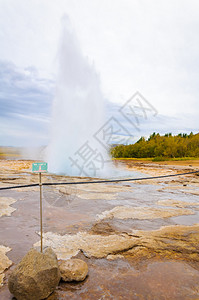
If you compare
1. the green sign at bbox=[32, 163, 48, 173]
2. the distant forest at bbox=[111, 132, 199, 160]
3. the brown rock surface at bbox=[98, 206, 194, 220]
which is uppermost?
the distant forest at bbox=[111, 132, 199, 160]

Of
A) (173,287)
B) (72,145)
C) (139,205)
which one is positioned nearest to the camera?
(173,287)

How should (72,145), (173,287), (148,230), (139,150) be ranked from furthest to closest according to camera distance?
(139,150)
(72,145)
(148,230)
(173,287)

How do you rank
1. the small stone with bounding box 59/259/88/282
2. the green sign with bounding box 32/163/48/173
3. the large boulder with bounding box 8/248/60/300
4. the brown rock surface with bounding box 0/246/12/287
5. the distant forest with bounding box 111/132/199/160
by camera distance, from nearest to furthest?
1. the large boulder with bounding box 8/248/60/300
2. the small stone with bounding box 59/259/88/282
3. the brown rock surface with bounding box 0/246/12/287
4. the green sign with bounding box 32/163/48/173
5. the distant forest with bounding box 111/132/199/160

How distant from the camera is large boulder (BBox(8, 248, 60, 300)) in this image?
2361 millimetres

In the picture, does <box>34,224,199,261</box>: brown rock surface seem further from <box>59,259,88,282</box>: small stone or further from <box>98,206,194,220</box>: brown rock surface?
<box>98,206,194,220</box>: brown rock surface

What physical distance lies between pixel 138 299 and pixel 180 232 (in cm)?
221

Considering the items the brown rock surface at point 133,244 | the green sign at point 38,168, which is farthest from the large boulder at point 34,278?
the green sign at point 38,168

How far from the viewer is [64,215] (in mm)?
5383

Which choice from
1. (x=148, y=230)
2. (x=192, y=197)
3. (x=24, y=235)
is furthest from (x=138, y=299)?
(x=192, y=197)

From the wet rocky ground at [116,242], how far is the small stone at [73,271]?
3.0 inches

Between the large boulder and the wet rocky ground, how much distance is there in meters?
0.17

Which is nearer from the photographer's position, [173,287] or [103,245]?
[173,287]

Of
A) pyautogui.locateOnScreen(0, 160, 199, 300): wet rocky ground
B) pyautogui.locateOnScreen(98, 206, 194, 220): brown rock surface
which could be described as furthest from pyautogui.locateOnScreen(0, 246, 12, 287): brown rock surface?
pyautogui.locateOnScreen(98, 206, 194, 220): brown rock surface

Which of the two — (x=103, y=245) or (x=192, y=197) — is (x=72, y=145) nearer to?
(x=192, y=197)
